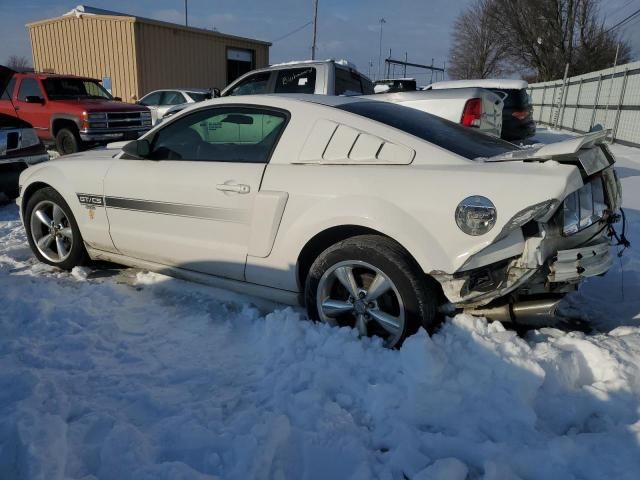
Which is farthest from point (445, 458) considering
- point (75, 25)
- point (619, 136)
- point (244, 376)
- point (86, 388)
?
point (75, 25)

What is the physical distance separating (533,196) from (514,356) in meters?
0.80

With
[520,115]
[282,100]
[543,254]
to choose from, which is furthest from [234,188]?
[520,115]

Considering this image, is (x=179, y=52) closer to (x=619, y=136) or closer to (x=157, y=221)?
(x=619, y=136)

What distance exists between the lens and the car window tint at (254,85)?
8150 millimetres

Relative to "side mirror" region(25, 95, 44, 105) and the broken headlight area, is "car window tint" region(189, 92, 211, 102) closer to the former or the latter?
"side mirror" region(25, 95, 44, 105)

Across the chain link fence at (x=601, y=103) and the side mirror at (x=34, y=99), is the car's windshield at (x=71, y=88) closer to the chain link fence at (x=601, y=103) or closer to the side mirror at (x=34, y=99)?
the side mirror at (x=34, y=99)

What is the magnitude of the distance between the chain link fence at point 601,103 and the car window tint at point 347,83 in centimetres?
554

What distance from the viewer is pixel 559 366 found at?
254cm

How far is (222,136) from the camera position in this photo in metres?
3.61

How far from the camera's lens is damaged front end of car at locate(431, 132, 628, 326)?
251 cm

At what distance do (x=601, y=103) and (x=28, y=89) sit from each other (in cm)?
1680

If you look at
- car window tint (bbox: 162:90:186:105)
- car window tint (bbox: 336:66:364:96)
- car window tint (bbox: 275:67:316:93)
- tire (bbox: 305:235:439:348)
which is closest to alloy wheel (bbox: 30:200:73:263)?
tire (bbox: 305:235:439:348)

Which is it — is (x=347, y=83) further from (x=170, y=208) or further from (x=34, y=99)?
(x=34, y=99)

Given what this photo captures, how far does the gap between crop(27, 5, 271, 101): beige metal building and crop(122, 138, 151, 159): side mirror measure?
18.2 m
